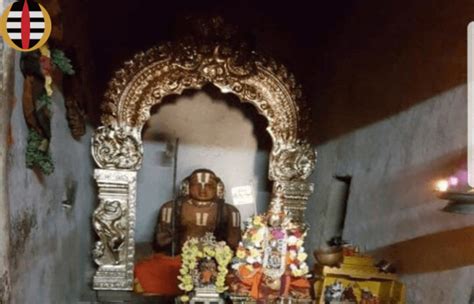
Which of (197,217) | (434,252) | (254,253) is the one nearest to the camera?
(434,252)

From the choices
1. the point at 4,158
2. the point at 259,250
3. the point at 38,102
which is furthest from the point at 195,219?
the point at 4,158

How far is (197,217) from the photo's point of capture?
4.32m

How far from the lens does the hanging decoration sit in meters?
2.32

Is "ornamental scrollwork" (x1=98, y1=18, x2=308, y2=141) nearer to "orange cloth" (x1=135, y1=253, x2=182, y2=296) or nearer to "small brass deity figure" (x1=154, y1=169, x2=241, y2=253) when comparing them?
"small brass deity figure" (x1=154, y1=169, x2=241, y2=253)

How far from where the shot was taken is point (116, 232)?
3943mm

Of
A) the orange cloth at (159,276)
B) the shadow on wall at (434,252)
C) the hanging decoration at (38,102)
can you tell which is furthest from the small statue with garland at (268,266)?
the hanging decoration at (38,102)

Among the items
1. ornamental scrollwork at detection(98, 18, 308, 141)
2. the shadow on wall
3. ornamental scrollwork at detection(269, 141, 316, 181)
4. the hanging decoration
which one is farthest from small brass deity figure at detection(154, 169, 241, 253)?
the hanging decoration

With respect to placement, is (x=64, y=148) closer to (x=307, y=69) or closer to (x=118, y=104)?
(x=118, y=104)

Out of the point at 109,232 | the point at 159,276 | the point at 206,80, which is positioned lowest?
the point at 159,276

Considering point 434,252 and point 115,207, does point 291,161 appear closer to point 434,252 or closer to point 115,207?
point 115,207

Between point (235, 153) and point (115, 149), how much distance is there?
119cm

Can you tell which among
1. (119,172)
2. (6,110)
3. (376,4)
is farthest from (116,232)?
(376,4)

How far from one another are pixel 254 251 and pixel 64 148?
1.24 meters

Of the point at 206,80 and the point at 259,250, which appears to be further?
the point at 206,80
